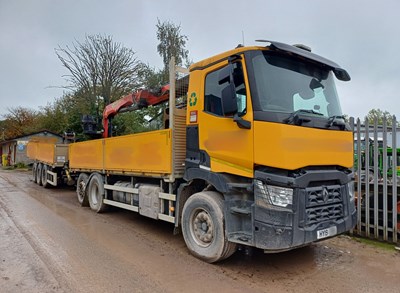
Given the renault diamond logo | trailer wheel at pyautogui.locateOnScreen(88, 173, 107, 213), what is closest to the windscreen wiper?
the renault diamond logo

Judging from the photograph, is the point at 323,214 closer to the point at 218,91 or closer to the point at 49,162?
the point at 218,91

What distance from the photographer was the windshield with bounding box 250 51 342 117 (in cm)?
391

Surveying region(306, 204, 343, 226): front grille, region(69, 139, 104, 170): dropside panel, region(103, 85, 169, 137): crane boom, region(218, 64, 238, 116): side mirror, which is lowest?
→ region(306, 204, 343, 226): front grille

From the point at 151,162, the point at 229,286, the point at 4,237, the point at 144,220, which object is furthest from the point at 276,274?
the point at 4,237

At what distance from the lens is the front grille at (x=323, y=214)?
376 cm

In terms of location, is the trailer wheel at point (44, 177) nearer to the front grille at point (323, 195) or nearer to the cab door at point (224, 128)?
the cab door at point (224, 128)

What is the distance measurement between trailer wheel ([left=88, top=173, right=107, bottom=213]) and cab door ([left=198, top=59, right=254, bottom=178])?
14.0 feet

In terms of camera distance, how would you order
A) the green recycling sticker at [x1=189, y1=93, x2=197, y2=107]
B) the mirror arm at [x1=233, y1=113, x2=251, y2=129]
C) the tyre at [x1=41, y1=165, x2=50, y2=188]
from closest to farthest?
the mirror arm at [x1=233, y1=113, x2=251, y2=129]
the green recycling sticker at [x1=189, y1=93, x2=197, y2=107]
the tyre at [x1=41, y1=165, x2=50, y2=188]

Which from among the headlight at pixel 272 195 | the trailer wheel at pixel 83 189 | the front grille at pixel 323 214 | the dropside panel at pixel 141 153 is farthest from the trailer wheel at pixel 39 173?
the front grille at pixel 323 214

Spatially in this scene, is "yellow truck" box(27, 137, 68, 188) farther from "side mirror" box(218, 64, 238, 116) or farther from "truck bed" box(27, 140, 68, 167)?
"side mirror" box(218, 64, 238, 116)

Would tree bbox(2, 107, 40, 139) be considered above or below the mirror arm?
above

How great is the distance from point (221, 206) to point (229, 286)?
3.45 ft

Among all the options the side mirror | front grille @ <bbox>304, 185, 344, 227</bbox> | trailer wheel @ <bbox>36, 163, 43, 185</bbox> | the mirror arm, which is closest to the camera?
front grille @ <bbox>304, 185, 344, 227</bbox>

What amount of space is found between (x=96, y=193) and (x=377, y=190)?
6.85 metres
